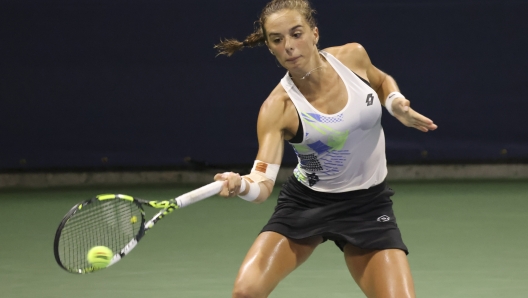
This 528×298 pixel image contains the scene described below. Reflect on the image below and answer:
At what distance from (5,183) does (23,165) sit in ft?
0.88

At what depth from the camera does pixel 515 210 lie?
Result: 7.18 meters

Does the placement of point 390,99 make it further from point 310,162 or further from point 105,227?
point 105,227

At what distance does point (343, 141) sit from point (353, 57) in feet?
1.37

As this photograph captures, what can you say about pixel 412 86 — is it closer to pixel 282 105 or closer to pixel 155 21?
pixel 155 21

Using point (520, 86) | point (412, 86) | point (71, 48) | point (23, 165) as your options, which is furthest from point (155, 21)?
point (520, 86)

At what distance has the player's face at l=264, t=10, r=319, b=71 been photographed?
354 cm

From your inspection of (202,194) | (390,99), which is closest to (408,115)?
(390,99)

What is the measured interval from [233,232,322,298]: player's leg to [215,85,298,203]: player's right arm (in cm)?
22

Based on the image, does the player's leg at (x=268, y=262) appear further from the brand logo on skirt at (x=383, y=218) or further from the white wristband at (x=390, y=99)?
the white wristband at (x=390, y=99)

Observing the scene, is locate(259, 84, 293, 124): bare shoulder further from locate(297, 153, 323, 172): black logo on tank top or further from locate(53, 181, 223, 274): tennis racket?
locate(53, 181, 223, 274): tennis racket

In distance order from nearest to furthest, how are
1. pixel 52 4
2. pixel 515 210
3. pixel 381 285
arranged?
pixel 381 285
pixel 515 210
pixel 52 4

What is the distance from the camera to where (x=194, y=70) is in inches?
331

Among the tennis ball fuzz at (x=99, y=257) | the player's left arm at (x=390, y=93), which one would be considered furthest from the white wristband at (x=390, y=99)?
the tennis ball fuzz at (x=99, y=257)

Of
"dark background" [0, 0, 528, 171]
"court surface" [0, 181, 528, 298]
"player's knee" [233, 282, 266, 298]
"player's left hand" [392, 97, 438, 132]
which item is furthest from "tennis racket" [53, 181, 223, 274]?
"dark background" [0, 0, 528, 171]
